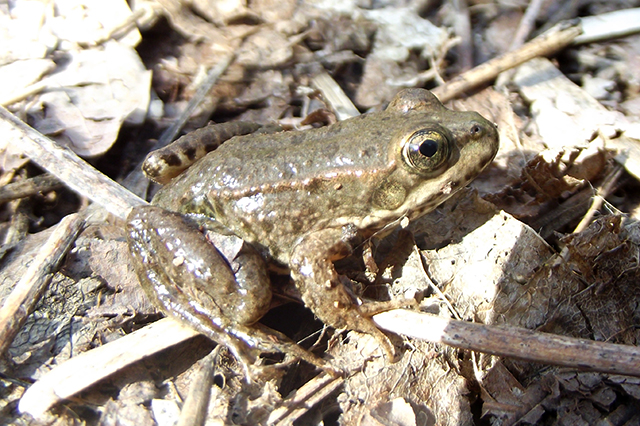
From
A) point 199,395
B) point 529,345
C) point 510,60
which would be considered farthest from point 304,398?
point 510,60

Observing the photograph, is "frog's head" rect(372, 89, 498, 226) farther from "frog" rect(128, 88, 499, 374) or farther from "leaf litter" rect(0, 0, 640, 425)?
"leaf litter" rect(0, 0, 640, 425)

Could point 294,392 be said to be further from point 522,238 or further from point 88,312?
point 522,238

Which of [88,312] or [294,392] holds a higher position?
[88,312]

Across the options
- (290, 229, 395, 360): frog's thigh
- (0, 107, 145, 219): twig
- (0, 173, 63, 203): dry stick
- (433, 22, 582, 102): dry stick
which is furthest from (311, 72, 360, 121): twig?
(0, 173, 63, 203): dry stick

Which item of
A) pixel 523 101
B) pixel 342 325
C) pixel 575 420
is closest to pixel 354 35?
pixel 523 101

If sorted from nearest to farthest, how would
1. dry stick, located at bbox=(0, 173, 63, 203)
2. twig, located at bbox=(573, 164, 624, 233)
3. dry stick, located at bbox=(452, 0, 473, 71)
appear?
twig, located at bbox=(573, 164, 624, 233) < dry stick, located at bbox=(0, 173, 63, 203) < dry stick, located at bbox=(452, 0, 473, 71)

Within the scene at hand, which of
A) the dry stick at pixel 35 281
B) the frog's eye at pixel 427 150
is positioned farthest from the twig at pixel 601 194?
the dry stick at pixel 35 281
